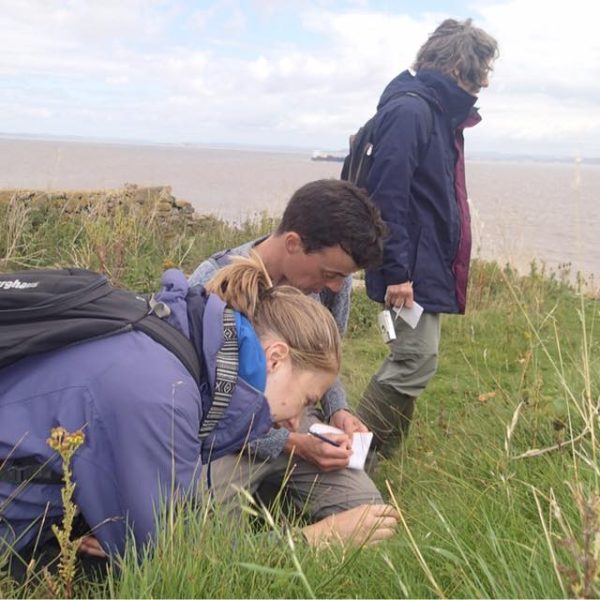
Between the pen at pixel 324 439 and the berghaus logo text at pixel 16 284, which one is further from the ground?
the berghaus logo text at pixel 16 284

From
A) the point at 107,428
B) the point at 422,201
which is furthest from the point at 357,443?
the point at 107,428

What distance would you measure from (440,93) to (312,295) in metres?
1.30

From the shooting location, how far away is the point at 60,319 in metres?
1.95

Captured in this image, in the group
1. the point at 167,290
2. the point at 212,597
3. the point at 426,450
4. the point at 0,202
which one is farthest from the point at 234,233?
the point at 212,597

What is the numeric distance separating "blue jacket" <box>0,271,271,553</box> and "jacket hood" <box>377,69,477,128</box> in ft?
8.26

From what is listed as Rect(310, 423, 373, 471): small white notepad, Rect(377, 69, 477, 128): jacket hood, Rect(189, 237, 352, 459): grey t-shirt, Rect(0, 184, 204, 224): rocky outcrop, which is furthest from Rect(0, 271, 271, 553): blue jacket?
Rect(0, 184, 204, 224): rocky outcrop

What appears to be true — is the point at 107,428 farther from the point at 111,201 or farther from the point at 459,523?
the point at 111,201

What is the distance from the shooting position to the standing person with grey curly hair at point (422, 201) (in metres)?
3.88

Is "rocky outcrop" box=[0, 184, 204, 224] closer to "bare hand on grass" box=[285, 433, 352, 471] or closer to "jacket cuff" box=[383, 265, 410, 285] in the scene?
"jacket cuff" box=[383, 265, 410, 285]

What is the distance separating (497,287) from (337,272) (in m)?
5.51

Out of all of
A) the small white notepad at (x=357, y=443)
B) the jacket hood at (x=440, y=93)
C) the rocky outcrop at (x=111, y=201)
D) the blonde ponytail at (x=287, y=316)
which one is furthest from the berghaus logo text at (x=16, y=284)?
the rocky outcrop at (x=111, y=201)

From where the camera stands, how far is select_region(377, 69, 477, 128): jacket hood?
402cm

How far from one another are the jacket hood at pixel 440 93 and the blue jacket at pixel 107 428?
99.1 inches

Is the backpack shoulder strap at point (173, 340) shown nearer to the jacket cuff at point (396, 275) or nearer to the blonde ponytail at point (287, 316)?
the blonde ponytail at point (287, 316)
